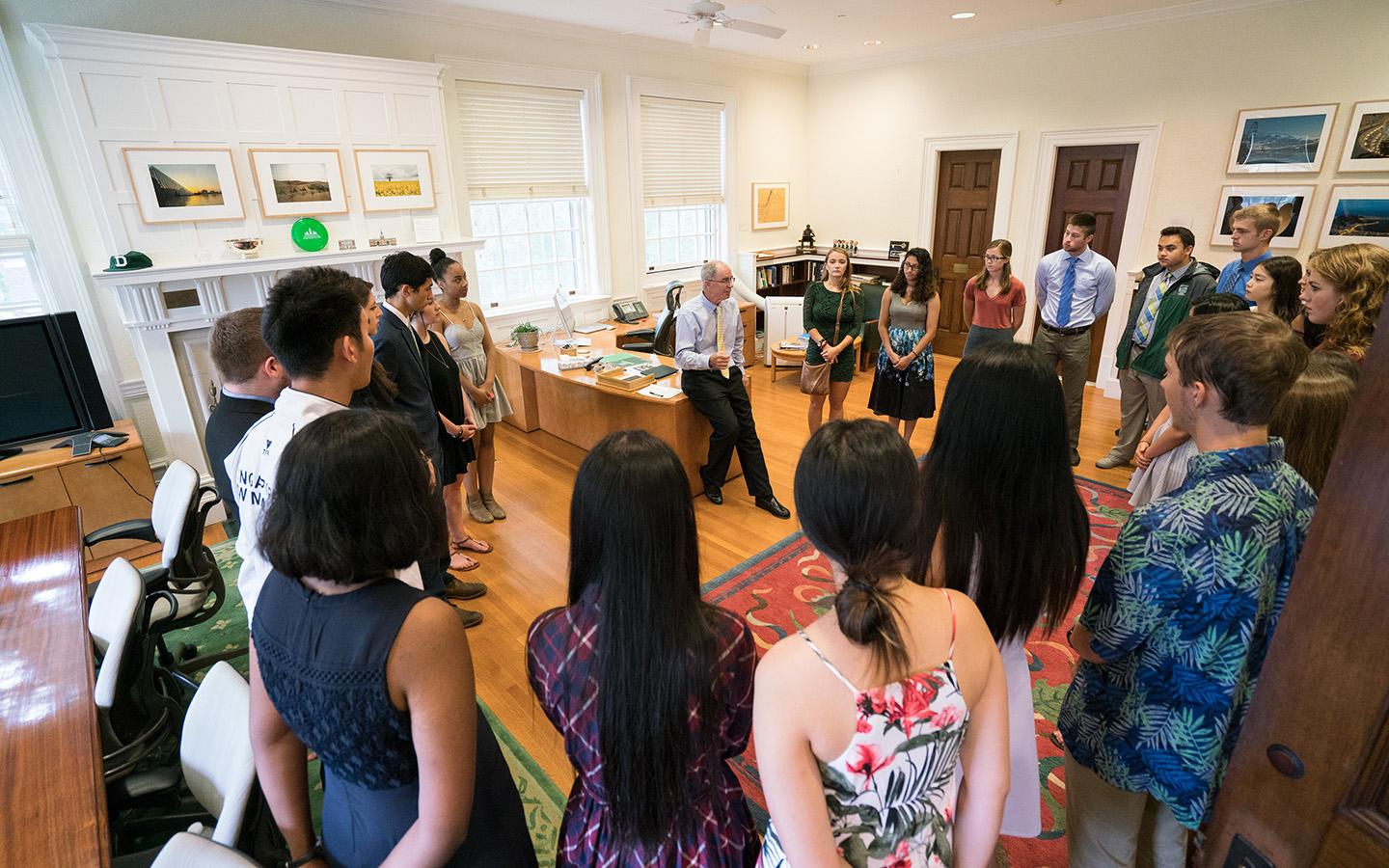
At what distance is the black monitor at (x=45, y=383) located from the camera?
3439mm

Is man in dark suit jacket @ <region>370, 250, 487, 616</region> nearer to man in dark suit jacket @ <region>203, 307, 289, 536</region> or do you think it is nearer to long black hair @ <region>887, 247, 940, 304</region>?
man in dark suit jacket @ <region>203, 307, 289, 536</region>

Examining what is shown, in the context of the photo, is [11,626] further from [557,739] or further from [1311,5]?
[1311,5]

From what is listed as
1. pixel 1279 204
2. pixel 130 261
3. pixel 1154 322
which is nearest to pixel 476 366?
pixel 130 261

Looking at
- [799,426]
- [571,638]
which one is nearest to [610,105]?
[799,426]

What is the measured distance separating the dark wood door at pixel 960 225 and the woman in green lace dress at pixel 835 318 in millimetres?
2690

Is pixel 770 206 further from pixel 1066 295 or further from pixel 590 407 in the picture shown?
pixel 590 407

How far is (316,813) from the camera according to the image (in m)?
2.03

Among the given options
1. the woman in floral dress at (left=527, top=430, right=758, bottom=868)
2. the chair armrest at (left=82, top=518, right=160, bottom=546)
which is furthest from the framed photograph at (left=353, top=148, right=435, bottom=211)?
the woman in floral dress at (left=527, top=430, right=758, bottom=868)

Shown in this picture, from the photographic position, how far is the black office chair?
4.97 meters

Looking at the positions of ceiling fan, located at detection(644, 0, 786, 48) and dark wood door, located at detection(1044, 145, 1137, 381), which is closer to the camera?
ceiling fan, located at detection(644, 0, 786, 48)

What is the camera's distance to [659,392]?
3.95 m

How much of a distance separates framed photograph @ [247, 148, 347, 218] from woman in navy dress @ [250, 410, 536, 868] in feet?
13.4

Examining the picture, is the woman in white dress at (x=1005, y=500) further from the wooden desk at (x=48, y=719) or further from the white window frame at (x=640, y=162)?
the white window frame at (x=640, y=162)

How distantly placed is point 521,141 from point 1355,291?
5346 millimetres
